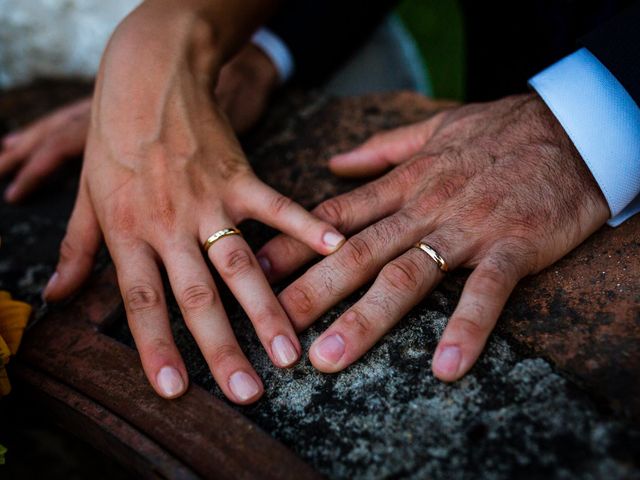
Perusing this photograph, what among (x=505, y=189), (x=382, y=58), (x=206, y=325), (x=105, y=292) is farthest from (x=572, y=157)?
(x=382, y=58)

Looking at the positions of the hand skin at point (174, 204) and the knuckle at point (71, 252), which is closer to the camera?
the hand skin at point (174, 204)

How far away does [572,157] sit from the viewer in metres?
1.23

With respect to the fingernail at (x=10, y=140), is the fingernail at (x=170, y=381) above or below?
above

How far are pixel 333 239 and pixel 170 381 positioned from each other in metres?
0.45

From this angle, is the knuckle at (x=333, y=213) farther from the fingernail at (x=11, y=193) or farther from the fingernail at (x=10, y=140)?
the fingernail at (x=10, y=140)

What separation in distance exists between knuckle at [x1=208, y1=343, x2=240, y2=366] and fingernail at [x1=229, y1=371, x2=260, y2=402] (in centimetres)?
4

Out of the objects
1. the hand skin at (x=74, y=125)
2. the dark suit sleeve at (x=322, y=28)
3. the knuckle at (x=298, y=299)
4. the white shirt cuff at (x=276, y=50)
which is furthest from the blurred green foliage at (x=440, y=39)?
the knuckle at (x=298, y=299)

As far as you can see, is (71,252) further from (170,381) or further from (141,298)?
(170,381)

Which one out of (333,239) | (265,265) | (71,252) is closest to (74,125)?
(71,252)

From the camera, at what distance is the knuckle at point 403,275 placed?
1099mm

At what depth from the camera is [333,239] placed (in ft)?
3.97

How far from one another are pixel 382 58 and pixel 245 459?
203 centimetres

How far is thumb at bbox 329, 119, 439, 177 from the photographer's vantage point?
147 centimetres

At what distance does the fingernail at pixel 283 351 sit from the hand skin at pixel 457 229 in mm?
50
